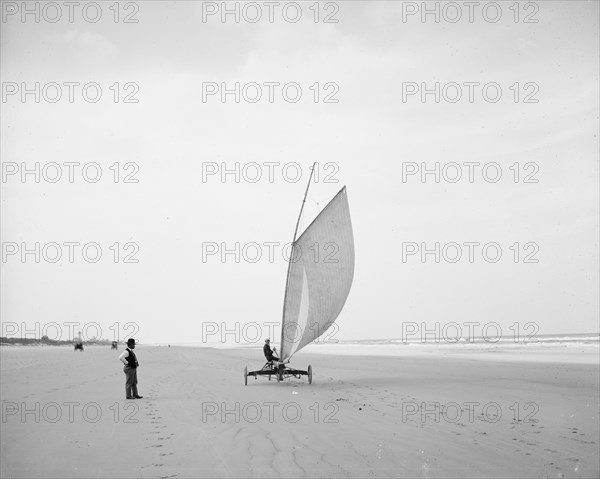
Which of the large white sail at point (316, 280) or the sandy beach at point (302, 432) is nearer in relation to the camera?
the sandy beach at point (302, 432)

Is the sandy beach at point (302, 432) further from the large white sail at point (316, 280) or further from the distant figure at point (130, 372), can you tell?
the large white sail at point (316, 280)

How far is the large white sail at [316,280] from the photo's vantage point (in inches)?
769

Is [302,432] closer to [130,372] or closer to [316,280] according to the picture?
[130,372]

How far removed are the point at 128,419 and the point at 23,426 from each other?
1.72 m

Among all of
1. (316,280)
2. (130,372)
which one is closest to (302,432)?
(130,372)

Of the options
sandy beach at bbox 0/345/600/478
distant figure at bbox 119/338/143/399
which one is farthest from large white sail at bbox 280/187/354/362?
distant figure at bbox 119/338/143/399

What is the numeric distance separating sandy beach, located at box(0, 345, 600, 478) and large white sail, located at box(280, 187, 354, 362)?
3.48 metres

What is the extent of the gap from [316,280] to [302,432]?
1040 centimetres

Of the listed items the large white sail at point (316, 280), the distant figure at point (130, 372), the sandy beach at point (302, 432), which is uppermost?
the large white sail at point (316, 280)

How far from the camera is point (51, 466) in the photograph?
7215 millimetres

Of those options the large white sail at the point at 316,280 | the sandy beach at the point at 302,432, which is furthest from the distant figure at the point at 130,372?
the large white sail at the point at 316,280

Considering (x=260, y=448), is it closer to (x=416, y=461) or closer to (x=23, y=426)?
(x=416, y=461)

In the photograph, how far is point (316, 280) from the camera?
19.5 metres

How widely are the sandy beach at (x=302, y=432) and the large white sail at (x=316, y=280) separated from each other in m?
3.48
